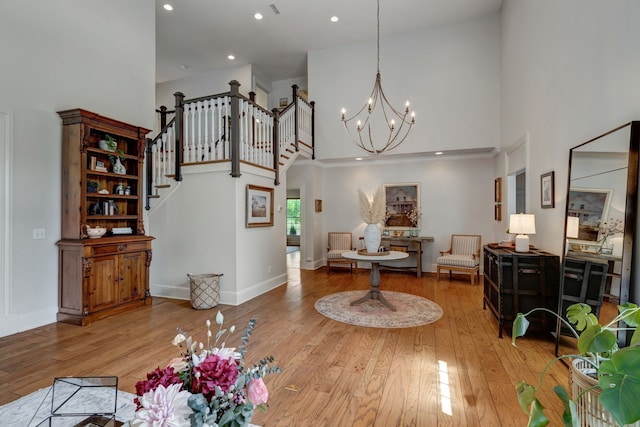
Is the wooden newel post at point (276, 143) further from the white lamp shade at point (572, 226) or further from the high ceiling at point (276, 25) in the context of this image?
the white lamp shade at point (572, 226)

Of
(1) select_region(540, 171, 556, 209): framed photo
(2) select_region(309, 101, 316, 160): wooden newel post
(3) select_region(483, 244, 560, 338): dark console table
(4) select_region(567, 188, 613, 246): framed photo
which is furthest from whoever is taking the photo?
(2) select_region(309, 101, 316, 160): wooden newel post

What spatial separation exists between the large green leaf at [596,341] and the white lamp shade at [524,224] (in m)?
3.08

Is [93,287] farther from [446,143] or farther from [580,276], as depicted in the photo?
[446,143]

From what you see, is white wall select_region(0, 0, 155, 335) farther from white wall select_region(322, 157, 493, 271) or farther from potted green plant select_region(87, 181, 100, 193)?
white wall select_region(322, 157, 493, 271)

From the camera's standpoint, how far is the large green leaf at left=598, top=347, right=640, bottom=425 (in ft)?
2.54

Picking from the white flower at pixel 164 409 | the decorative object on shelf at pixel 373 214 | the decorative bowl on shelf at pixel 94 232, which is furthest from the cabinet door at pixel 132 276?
the white flower at pixel 164 409

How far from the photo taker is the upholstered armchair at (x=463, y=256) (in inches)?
241

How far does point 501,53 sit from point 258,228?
5673 mm

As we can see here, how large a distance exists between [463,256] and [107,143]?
6.69 meters

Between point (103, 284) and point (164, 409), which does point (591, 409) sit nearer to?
point (164, 409)

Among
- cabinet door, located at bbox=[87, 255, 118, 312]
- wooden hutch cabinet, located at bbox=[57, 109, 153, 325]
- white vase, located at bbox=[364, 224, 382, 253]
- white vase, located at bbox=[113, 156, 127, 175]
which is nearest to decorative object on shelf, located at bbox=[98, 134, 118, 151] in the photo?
wooden hutch cabinet, located at bbox=[57, 109, 153, 325]

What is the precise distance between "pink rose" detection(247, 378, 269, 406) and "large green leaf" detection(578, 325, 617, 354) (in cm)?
100

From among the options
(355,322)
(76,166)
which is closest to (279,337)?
(355,322)

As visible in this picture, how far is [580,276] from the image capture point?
9.09ft
